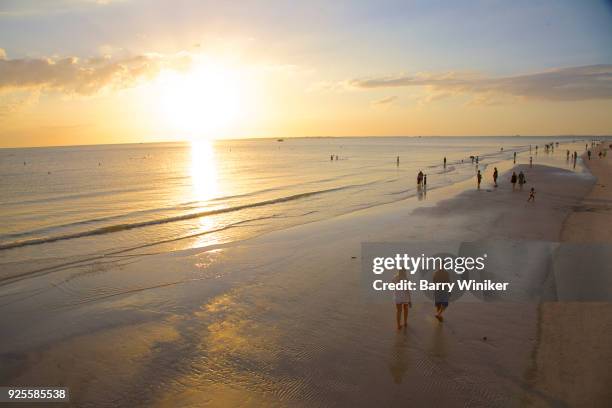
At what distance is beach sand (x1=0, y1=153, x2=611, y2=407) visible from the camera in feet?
23.9

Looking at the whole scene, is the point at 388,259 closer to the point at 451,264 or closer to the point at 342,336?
the point at 451,264

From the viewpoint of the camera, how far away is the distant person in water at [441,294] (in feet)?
31.5

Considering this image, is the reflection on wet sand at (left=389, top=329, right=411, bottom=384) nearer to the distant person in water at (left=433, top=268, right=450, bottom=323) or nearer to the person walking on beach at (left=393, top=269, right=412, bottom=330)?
the person walking on beach at (left=393, top=269, right=412, bottom=330)

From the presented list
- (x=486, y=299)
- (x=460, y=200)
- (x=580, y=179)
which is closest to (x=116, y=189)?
(x=460, y=200)

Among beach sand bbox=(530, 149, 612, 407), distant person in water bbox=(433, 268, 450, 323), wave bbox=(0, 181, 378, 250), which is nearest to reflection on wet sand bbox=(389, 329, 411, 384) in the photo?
distant person in water bbox=(433, 268, 450, 323)

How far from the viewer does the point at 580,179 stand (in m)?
39.1

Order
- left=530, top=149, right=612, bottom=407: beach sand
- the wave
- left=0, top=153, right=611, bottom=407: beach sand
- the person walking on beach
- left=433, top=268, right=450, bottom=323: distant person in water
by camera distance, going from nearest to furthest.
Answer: left=530, top=149, right=612, bottom=407: beach sand → left=0, top=153, right=611, bottom=407: beach sand → the person walking on beach → left=433, top=268, right=450, bottom=323: distant person in water → the wave

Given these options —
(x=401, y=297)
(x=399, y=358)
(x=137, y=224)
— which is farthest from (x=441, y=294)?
(x=137, y=224)

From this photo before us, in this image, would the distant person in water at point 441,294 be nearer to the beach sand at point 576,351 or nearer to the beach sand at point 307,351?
the beach sand at point 307,351

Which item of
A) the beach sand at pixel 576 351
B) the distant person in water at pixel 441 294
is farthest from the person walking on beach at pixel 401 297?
the beach sand at pixel 576 351

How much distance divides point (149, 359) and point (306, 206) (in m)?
21.7

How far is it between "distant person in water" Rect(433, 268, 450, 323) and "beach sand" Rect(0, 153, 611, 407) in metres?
0.36

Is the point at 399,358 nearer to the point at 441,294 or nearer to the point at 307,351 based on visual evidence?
the point at 307,351

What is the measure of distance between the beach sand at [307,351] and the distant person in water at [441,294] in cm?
36
